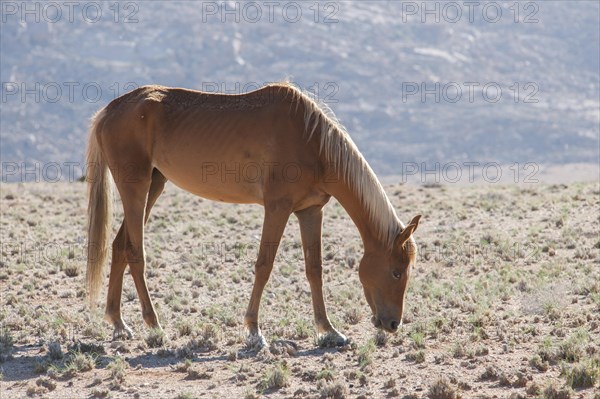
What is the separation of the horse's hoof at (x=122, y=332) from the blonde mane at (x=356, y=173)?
2891mm

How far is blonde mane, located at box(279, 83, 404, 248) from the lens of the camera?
915 cm

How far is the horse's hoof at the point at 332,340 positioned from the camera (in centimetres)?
934

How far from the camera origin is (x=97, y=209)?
33.9 feet

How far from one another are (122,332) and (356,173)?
310 cm

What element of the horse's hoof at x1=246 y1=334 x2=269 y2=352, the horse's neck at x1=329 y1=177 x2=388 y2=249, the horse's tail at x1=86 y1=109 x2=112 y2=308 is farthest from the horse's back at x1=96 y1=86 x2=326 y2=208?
the horse's hoof at x1=246 y1=334 x2=269 y2=352

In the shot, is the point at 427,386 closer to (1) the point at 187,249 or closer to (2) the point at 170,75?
(1) the point at 187,249

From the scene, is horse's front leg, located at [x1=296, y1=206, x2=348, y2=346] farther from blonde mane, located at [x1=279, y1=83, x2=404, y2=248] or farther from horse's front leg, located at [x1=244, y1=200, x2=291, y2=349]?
blonde mane, located at [x1=279, y1=83, x2=404, y2=248]

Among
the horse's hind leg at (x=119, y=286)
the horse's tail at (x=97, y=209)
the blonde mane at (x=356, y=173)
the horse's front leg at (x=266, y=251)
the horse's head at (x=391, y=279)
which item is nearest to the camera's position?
the horse's head at (x=391, y=279)

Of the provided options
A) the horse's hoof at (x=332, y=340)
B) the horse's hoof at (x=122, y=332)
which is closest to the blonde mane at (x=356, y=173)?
the horse's hoof at (x=332, y=340)

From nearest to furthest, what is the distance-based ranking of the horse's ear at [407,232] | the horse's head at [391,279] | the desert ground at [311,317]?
Answer: 1. the desert ground at [311,317]
2. the horse's ear at [407,232]
3. the horse's head at [391,279]

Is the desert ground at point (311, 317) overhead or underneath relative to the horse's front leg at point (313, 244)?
underneath

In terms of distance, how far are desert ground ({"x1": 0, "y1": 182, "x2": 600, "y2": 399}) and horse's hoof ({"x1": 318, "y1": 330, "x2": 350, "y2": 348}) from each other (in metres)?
0.11

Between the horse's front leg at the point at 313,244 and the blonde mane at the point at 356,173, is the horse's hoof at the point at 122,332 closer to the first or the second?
the horse's front leg at the point at 313,244

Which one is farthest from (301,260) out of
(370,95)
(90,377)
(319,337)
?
(370,95)
